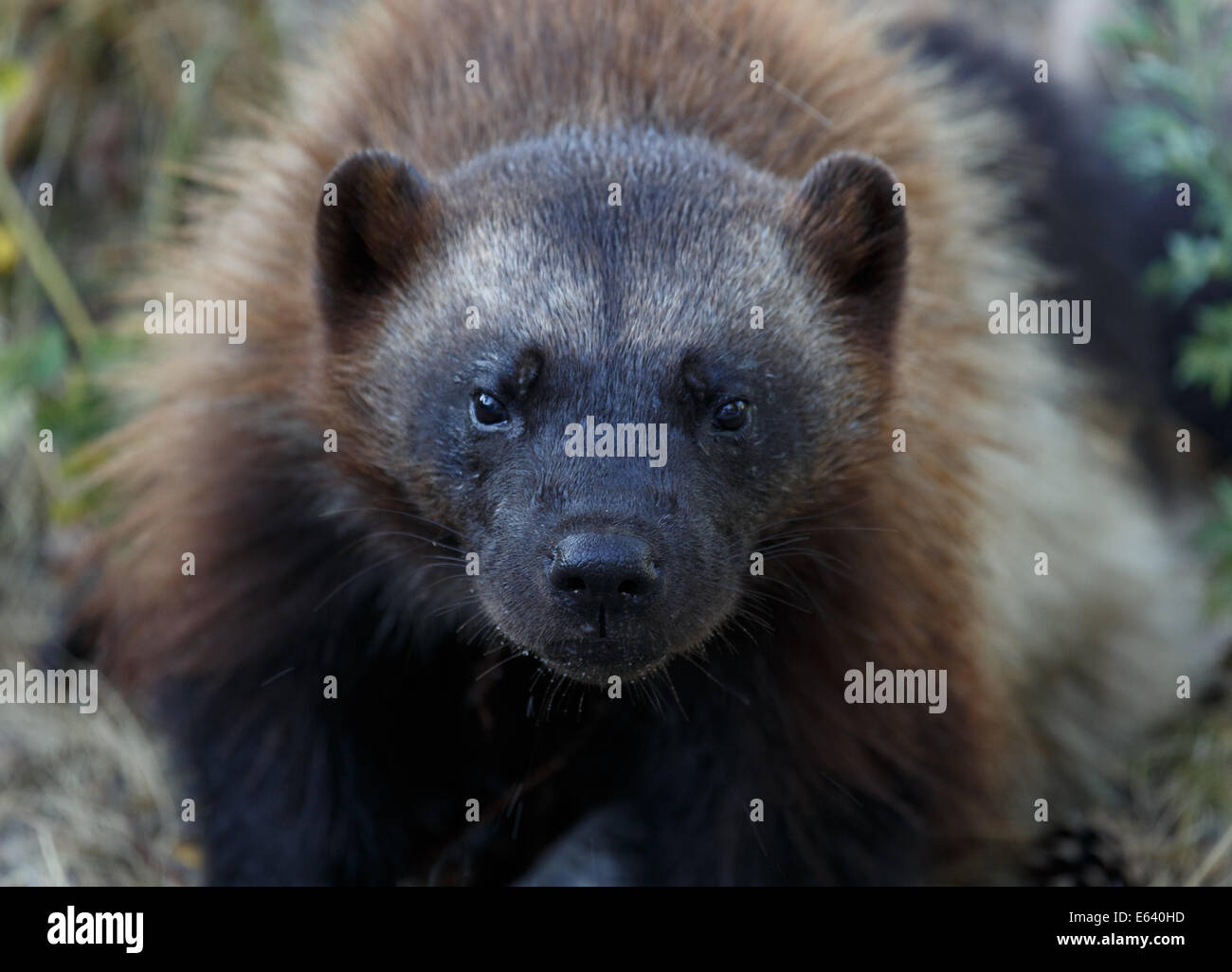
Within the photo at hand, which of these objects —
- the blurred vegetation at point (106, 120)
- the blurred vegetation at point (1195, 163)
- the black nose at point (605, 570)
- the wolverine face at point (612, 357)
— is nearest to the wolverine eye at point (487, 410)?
the wolverine face at point (612, 357)

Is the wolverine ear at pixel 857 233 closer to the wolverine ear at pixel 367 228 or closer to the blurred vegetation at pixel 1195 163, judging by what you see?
the wolverine ear at pixel 367 228

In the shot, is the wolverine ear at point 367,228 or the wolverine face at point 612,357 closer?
the wolverine face at point 612,357

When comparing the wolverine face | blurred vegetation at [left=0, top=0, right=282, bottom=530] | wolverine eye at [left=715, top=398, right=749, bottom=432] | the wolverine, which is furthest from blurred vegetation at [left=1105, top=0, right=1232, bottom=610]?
blurred vegetation at [left=0, top=0, right=282, bottom=530]

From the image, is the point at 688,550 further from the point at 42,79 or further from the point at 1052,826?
the point at 42,79

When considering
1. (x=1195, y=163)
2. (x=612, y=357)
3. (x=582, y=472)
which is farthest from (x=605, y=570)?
(x=1195, y=163)

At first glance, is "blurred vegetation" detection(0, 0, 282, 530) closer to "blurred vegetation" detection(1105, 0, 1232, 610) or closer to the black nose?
"blurred vegetation" detection(1105, 0, 1232, 610)

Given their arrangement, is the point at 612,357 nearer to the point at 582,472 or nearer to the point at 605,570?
the point at 582,472
